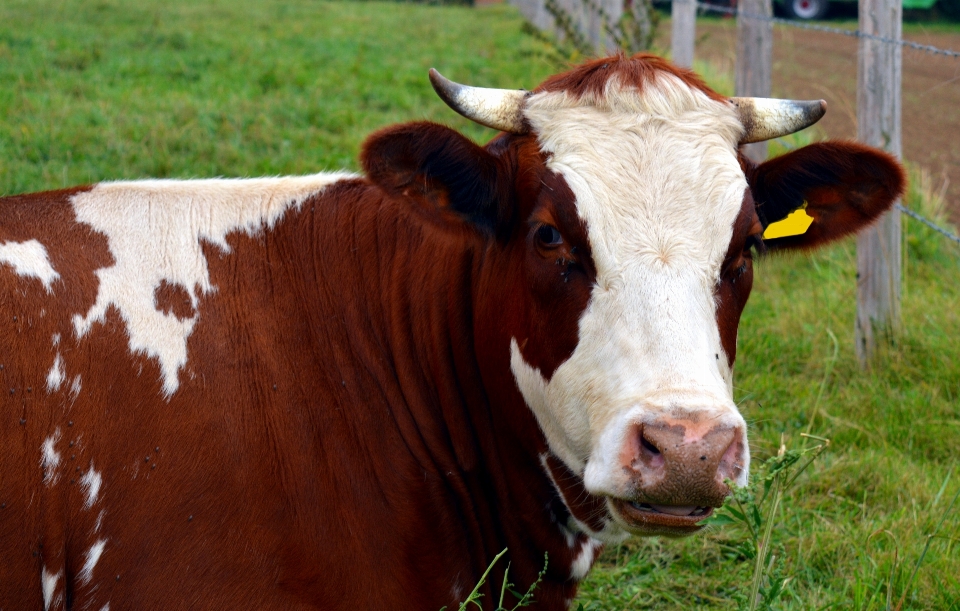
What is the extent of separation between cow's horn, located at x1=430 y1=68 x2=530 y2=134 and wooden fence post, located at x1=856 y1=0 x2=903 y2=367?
296 cm

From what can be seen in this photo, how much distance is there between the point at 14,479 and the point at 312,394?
926mm

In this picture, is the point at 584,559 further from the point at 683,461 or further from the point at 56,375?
the point at 56,375

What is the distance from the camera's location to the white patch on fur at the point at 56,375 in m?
3.02

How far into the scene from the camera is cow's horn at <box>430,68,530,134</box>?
10.5 ft

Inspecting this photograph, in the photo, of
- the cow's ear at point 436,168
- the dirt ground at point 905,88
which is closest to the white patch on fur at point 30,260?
the cow's ear at point 436,168

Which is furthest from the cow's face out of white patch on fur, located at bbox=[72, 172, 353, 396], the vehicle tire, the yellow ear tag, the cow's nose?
the vehicle tire

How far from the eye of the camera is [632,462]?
8.53 feet

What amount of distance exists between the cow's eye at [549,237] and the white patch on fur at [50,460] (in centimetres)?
160

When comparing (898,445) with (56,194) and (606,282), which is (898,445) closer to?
(606,282)

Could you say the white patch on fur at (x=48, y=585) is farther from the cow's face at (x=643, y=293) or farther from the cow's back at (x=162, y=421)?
the cow's face at (x=643, y=293)

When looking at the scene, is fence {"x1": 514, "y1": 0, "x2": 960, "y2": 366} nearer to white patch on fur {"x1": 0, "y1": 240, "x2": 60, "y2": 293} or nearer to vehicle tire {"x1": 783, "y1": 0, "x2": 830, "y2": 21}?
white patch on fur {"x1": 0, "y1": 240, "x2": 60, "y2": 293}

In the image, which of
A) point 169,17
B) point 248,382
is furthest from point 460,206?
point 169,17

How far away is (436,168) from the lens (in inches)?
125

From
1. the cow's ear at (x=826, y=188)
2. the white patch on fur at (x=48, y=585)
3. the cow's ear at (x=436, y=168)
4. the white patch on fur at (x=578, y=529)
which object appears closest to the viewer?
the white patch on fur at (x=48, y=585)
